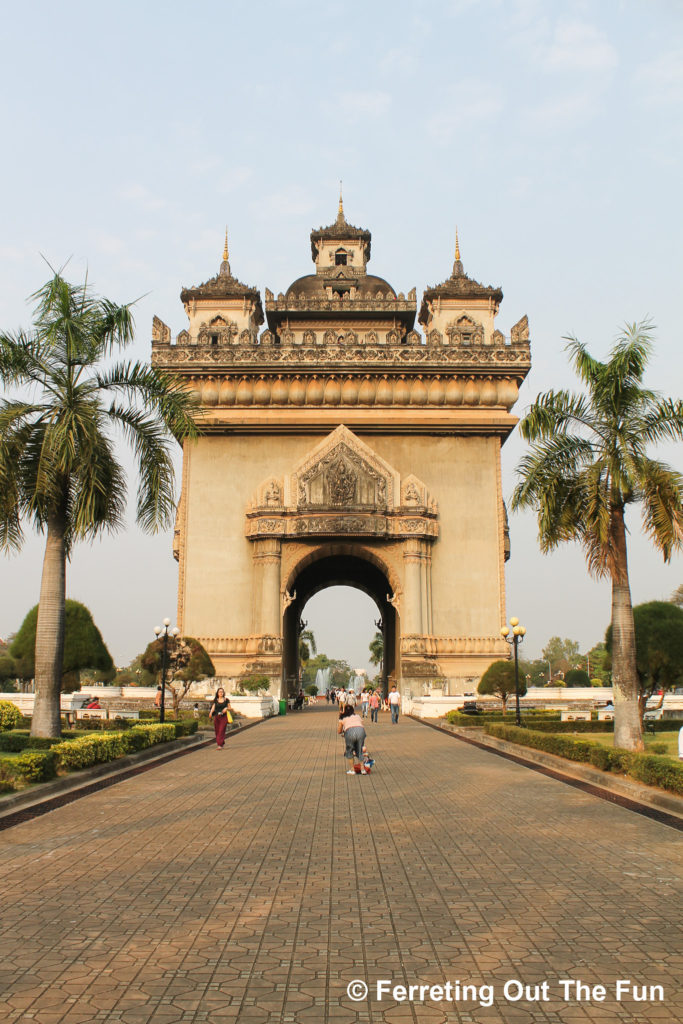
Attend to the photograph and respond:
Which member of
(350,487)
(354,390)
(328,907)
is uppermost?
(354,390)

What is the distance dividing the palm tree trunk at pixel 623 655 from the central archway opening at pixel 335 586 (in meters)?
21.7

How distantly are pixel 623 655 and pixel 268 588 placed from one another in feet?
73.1

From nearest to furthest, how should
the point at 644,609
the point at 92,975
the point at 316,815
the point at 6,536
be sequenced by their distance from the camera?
1. the point at 92,975
2. the point at 316,815
3. the point at 6,536
4. the point at 644,609

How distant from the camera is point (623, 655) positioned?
15578 mm

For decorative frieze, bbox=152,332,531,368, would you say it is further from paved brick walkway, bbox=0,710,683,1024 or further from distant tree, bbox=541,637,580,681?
distant tree, bbox=541,637,580,681

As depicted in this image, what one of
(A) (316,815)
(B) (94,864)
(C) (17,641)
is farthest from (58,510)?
(C) (17,641)

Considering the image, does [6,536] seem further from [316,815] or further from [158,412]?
[316,815]

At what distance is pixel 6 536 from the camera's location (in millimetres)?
15156

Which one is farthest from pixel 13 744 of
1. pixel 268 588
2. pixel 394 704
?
pixel 268 588

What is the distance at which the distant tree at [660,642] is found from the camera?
22.5m

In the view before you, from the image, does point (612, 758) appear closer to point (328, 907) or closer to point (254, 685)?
point (328, 907)

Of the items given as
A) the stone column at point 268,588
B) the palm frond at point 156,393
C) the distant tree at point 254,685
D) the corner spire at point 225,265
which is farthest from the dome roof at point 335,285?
the palm frond at point 156,393

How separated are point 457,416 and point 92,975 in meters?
35.0

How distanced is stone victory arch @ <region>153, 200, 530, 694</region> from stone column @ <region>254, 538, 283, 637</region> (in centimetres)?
6
